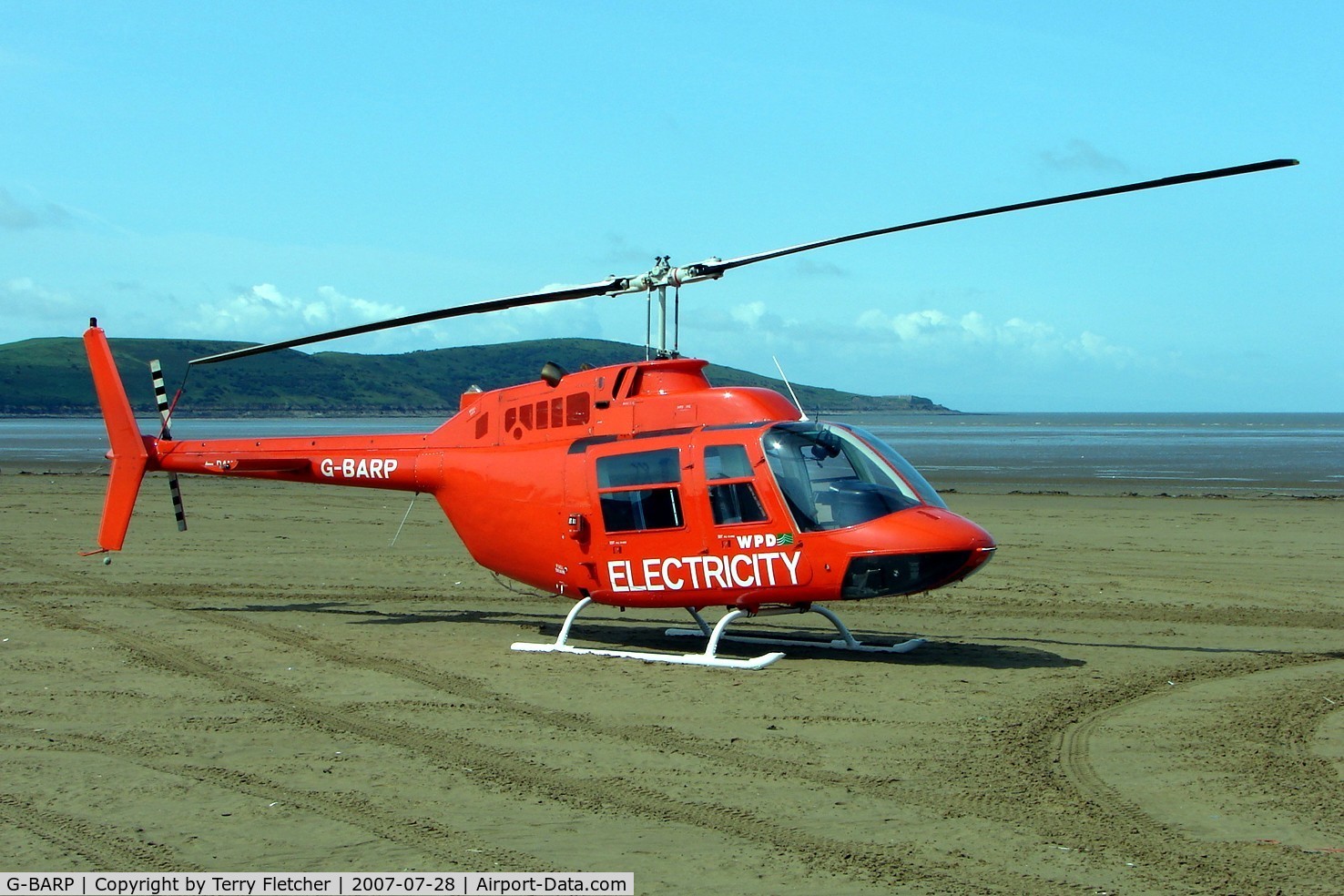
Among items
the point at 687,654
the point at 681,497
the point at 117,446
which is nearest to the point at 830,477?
the point at 681,497

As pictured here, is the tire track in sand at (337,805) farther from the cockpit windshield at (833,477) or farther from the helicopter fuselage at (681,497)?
the cockpit windshield at (833,477)

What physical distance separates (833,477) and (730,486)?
37.1 inches

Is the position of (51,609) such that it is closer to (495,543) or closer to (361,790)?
(495,543)

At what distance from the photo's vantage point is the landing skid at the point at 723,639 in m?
11.2

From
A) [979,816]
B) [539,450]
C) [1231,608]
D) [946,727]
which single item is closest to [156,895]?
[979,816]

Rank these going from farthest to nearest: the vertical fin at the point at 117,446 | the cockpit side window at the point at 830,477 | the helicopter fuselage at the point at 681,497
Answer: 1. the vertical fin at the point at 117,446
2. the cockpit side window at the point at 830,477
3. the helicopter fuselage at the point at 681,497

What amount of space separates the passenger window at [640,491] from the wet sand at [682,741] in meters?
1.37

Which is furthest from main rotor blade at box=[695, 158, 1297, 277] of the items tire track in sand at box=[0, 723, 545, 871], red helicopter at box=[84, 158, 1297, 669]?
tire track in sand at box=[0, 723, 545, 871]

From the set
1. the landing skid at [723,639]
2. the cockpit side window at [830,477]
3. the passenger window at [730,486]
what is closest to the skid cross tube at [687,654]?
the landing skid at [723,639]

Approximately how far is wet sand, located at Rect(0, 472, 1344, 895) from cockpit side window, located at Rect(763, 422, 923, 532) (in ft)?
4.84

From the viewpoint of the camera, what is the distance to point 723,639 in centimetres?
1305

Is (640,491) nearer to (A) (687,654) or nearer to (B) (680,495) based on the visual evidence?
(B) (680,495)

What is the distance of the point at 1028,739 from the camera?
8.63m

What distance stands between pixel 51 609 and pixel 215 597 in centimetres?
195
